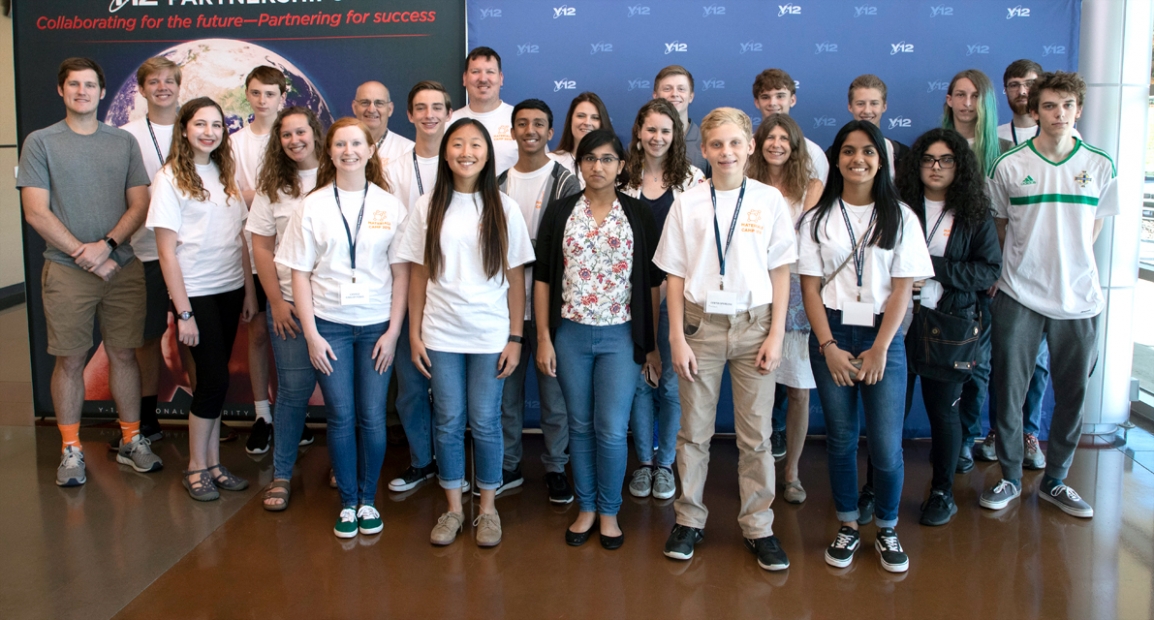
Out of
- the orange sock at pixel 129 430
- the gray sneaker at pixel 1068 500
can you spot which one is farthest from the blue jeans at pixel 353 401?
the gray sneaker at pixel 1068 500

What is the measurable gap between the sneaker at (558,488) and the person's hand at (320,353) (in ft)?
3.57

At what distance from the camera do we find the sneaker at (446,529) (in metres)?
3.20

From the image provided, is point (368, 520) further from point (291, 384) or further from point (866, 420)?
point (866, 420)

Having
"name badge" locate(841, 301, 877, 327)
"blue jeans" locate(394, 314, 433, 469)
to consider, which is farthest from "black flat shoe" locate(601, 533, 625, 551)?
"name badge" locate(841, 301, 877, 327)

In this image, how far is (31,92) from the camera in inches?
180

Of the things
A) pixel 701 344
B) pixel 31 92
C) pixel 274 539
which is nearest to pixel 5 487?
pixel 274 539

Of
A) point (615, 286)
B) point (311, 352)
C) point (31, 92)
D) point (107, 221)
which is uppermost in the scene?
point (31, 92)

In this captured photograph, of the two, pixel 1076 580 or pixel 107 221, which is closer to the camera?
pixel 1076 580

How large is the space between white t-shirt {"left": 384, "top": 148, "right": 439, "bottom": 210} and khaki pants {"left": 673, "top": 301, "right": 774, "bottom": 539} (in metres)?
1.41

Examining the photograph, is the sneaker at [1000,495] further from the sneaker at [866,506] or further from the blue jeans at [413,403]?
the blue jeans at [413,403]

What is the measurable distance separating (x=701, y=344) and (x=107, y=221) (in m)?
2.84

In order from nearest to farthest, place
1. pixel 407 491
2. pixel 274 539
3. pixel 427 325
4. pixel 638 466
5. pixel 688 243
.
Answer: pixel 688 243 < pixel 427 325 < pixel 274 539 < pixel 407 491 < pixel 638 466

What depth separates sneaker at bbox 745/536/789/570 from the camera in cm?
299

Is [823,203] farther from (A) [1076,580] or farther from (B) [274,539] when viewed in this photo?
(B) [274,539]
